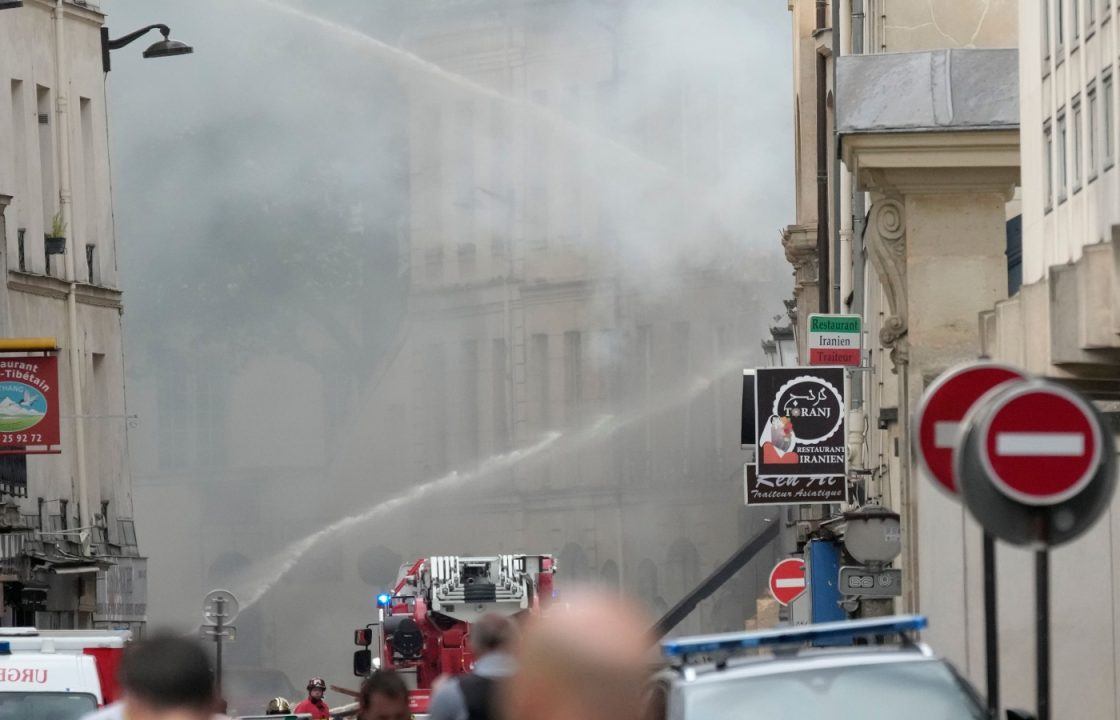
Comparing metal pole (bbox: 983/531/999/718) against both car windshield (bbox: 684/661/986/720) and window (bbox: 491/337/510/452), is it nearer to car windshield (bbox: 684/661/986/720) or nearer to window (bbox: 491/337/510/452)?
car windshield (bbox: 684/661/986/720)

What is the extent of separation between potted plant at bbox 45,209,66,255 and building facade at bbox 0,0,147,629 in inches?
5.3

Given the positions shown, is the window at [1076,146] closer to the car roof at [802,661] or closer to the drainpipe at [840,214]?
the car roof at [802,661]

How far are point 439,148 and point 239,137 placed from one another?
561 cm

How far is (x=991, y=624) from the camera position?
28.3 ft

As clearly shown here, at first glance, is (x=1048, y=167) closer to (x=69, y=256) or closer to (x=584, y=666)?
(x=584, y=666)

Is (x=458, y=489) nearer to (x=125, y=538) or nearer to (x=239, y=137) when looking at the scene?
(x=239, y=137)

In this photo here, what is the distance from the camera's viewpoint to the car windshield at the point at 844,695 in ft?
28.5

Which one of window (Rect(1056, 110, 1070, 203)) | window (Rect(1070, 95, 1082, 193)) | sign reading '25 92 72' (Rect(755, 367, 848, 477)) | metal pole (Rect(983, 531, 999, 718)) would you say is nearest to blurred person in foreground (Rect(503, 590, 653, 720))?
metal pole (Rect(983, 531, 999, 718))

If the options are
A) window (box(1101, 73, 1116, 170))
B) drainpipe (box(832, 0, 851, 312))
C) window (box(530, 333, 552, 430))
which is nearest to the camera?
window (box(1101, 73, 1116, 170))

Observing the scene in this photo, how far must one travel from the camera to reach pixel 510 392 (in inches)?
2569

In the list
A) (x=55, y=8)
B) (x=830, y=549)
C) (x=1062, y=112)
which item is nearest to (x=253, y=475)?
(x=55, y=8)

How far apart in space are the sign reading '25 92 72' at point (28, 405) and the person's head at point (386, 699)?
1905cm

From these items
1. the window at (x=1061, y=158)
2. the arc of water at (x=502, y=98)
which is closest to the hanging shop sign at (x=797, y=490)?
the window at (x=1061, y=158)

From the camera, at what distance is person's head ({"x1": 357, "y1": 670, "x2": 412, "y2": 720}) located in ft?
31.5
